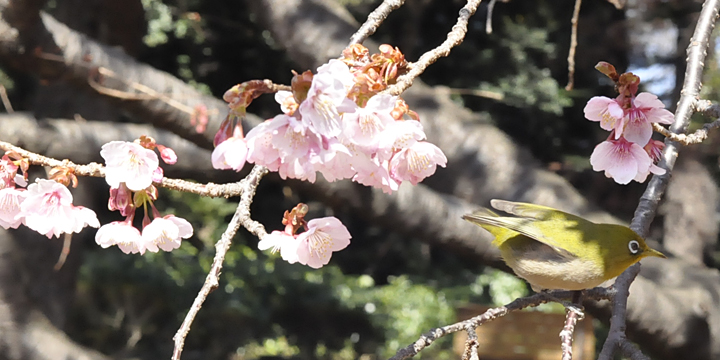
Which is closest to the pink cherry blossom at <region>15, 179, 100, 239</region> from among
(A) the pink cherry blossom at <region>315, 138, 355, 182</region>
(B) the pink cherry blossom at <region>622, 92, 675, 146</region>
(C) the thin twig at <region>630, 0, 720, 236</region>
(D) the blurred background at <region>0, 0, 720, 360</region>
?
(A) the pink cherry blossom at <region>315, 138, 355, 182</region>

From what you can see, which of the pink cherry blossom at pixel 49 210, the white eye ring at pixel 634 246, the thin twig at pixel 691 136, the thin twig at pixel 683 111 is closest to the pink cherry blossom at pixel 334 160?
the pink cherry blossom at pixel 49 210

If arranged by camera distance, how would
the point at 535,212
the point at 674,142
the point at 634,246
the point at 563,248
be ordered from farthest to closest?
the point at 535,212 < the point at 563,248 < the point at 634,246 < the point at 674,142

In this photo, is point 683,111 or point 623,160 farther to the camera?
point 683,111

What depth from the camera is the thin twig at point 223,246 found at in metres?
0.58

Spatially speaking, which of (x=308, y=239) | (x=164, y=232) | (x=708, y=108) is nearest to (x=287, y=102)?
(x=308, y=239)

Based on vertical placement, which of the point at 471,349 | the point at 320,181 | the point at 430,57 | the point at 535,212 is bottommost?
the point at 471,349

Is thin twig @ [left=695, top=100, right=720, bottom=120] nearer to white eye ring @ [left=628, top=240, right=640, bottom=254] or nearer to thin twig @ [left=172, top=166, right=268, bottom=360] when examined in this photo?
white eye ring @ [left=628, top=240, right=640, bottom=254]

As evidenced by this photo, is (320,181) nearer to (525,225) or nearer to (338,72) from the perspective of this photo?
(525,225)

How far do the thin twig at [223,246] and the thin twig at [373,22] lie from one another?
20 cm

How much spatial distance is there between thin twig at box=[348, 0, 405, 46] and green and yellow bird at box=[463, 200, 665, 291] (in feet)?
1.75

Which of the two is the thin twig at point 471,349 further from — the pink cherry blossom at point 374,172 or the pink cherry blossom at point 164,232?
the pink cherry blossom at point 164,232

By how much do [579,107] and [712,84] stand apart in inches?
37.6

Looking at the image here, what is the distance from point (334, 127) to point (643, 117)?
469mm

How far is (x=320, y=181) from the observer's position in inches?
89.7
